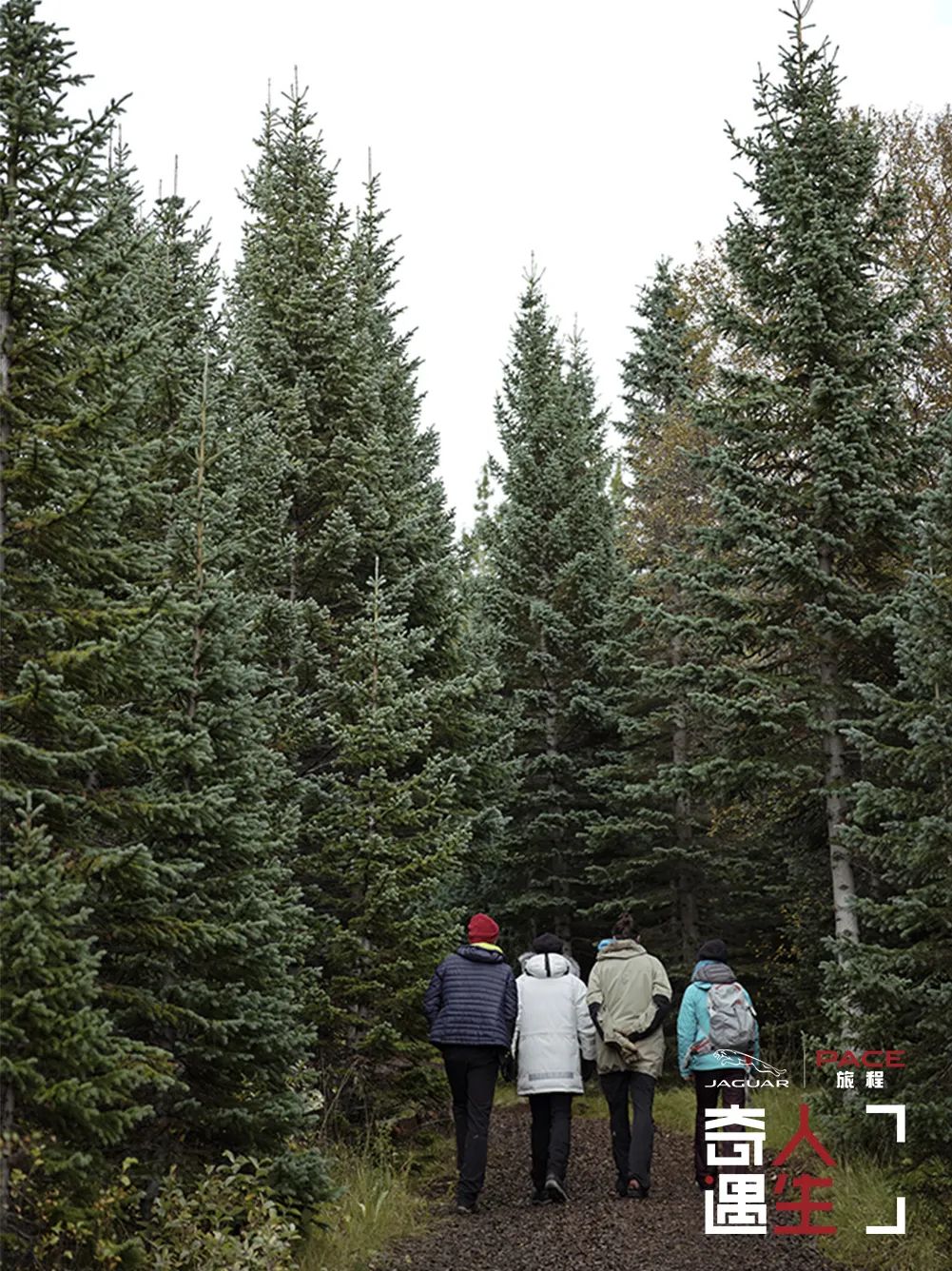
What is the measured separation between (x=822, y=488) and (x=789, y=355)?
198 centimetres

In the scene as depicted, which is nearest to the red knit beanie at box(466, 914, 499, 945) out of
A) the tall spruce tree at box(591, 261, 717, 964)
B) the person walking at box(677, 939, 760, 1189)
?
Result: the person walking at box(677, 939, 760, 1189)

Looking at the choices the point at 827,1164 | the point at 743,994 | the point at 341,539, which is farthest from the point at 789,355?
the point at 827,1164

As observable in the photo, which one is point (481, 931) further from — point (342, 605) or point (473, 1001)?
point (342, 605)

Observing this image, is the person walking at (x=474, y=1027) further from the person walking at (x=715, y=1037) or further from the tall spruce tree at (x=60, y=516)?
the tall spruce tree at (x=60, y=516)

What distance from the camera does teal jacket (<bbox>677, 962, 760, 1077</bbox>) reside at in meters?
10.9

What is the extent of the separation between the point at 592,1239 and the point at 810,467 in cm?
933

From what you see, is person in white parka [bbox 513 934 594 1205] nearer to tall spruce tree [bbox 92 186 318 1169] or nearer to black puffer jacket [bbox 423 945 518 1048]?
black puffer jacket [bbox 423 945 518 1048]

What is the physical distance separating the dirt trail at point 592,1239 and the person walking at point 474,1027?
18.9 inches

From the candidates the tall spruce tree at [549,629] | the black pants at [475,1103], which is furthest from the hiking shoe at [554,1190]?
the tall spruce tree at [549,629]

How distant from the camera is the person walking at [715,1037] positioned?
10.9 m

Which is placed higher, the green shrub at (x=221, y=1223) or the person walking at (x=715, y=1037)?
the person walking at (x=715, y=1037)

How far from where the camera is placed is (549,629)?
866 inches

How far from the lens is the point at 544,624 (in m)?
22.3

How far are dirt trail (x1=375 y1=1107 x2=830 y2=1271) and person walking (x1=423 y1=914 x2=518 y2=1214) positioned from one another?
0.48m
